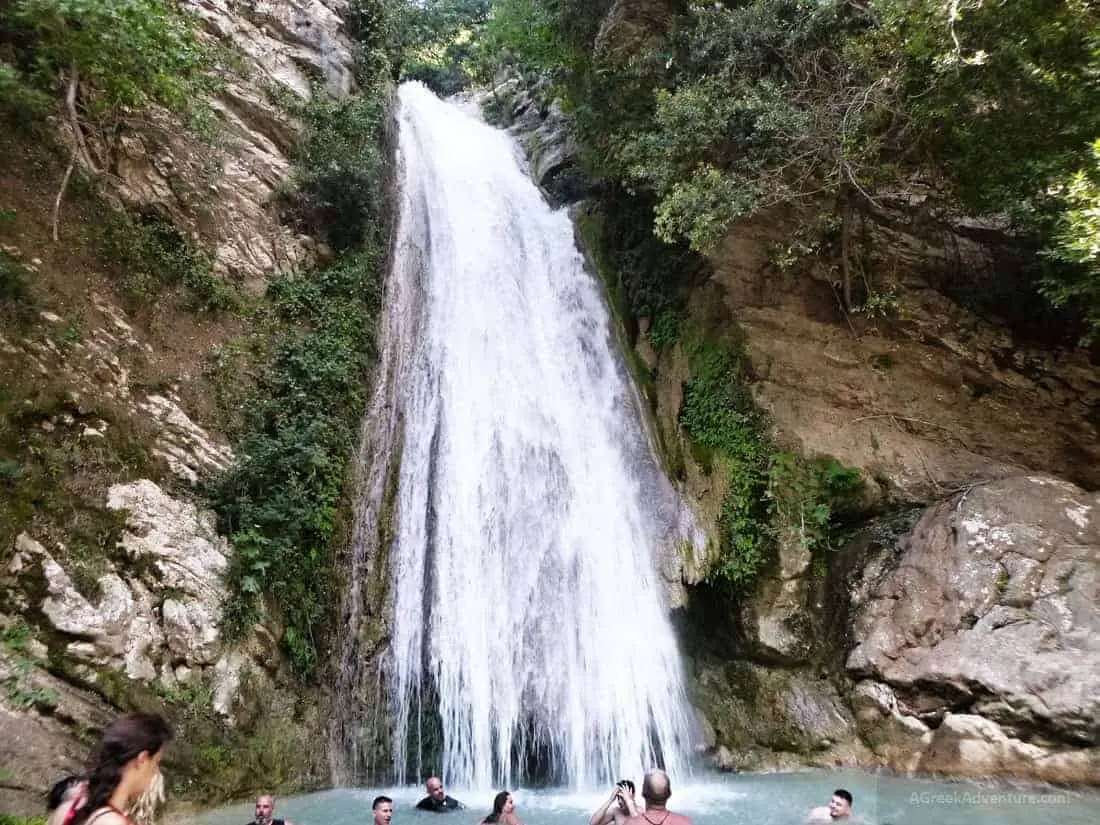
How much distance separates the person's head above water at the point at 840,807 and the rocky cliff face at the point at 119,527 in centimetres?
559

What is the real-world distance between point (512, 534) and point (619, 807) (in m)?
5.66

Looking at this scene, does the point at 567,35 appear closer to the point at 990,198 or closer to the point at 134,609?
the point at 990,198

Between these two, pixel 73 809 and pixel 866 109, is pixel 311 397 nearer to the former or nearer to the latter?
pixel 73 809

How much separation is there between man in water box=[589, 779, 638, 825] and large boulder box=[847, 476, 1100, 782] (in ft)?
16.6

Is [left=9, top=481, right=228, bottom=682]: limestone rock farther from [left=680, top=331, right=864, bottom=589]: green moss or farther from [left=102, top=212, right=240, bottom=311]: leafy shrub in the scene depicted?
[left=680, top=331, right=864, bottom=589]: green moss

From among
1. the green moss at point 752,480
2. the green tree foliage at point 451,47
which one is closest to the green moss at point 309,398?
the green moss at point 752,480

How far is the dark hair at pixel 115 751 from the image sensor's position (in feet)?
6.75

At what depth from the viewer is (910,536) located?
9.84 metres

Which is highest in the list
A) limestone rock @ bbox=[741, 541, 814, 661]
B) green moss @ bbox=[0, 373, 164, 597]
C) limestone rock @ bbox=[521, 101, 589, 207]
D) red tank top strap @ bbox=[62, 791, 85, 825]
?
limestone rock @ bbox=[521, 101, 589, 207]

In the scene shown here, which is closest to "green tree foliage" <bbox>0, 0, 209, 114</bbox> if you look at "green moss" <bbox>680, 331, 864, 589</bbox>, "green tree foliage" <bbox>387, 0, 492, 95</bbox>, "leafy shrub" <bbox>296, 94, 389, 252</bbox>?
"leafy shrub" <bbox>296, 94, 389, 252</bbox>

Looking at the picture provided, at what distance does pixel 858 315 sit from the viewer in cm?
1207

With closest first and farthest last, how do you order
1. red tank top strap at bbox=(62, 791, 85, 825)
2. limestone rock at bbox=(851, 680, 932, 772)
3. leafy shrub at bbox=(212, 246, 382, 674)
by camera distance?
red tank top strap at bbox=(62, 791, 85, 825) → leafy shrub at bbox=(212, 246, 382, 674) → limestone rock at bbox=(851, 680, 932, 772)

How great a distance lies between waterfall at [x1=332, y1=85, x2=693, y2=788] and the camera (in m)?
8.75

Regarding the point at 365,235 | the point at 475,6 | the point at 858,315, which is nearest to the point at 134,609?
the point at 365,235
